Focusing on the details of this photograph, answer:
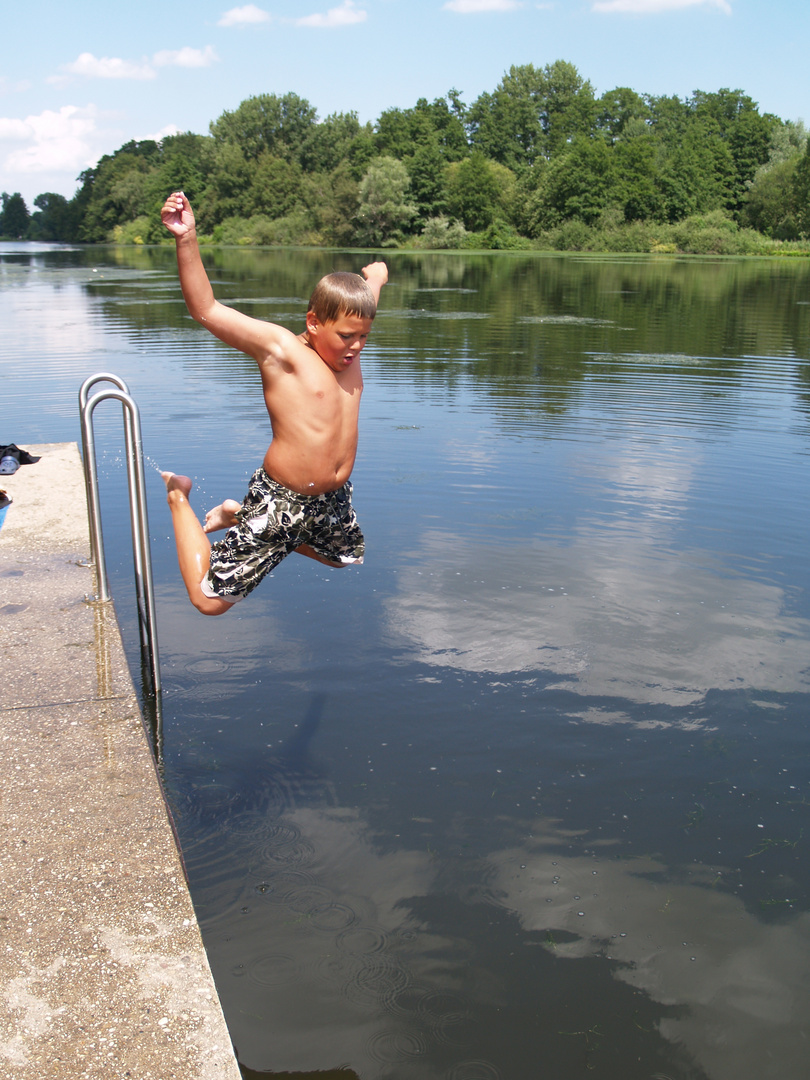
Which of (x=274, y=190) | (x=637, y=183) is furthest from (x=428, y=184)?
(x=274, y=190)

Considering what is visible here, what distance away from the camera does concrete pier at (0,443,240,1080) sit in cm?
227

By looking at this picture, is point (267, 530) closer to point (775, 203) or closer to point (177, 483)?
point (177, 483)

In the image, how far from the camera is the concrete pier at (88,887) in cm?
227

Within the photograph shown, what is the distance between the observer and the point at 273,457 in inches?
145

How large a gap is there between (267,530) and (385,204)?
81120 mm

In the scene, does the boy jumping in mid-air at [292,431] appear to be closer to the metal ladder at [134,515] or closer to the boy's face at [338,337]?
the boy's face at [338,337]

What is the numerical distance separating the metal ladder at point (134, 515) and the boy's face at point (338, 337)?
1030mm

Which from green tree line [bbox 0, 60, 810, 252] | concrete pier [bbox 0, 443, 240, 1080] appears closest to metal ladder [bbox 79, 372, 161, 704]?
concrete pier [bbox 0, 443, 240, 1080]

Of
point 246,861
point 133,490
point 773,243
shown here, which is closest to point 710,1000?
point 246,861

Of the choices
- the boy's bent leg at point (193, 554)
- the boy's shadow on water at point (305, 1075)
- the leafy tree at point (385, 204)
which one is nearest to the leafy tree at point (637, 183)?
the leafy tree at point (385, 204)

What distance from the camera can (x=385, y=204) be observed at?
79.6 meters

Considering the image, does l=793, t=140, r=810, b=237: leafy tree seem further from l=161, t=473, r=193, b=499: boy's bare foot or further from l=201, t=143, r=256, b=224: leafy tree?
l=161, t=473, r=193, b=499: boy's bare foot

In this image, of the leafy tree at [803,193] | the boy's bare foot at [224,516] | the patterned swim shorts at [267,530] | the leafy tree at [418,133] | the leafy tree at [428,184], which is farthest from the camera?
the leafy tree at [418,133]

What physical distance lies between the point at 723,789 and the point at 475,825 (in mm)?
1168
